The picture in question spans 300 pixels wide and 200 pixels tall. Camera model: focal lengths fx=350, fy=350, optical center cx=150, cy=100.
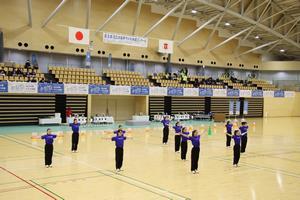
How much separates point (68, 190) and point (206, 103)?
31.9 meters

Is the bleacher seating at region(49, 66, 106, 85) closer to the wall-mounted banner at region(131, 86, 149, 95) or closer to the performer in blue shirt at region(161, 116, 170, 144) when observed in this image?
the wall-mounted banner at region(131, 86, 149, 95)

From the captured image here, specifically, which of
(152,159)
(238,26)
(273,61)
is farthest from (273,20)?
(152,159)

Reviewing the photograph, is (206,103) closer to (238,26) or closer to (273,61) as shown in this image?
(238,26)

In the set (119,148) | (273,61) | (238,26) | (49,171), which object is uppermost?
(238,26)

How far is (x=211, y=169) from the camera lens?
12203mm

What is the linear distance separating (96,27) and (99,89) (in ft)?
23.0

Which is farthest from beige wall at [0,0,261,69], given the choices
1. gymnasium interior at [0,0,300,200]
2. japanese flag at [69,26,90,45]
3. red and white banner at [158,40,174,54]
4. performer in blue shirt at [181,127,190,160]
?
performer in blue shirt at [181,127,190,160]

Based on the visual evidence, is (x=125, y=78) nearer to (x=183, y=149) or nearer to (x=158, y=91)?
(x=158, y=91)

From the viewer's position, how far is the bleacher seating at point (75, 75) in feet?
94.2

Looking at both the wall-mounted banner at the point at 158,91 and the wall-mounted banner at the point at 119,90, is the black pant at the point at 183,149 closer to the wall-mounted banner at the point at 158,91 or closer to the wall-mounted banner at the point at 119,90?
the wall-mounted banner at the point at 119,90

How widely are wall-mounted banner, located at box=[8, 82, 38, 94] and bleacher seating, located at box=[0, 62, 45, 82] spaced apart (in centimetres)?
65

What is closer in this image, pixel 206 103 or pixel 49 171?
pixel 49 171

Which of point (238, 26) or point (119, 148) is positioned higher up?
point (238, 26)

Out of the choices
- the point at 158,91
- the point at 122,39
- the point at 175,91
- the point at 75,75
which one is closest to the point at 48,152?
the point at 75,75
